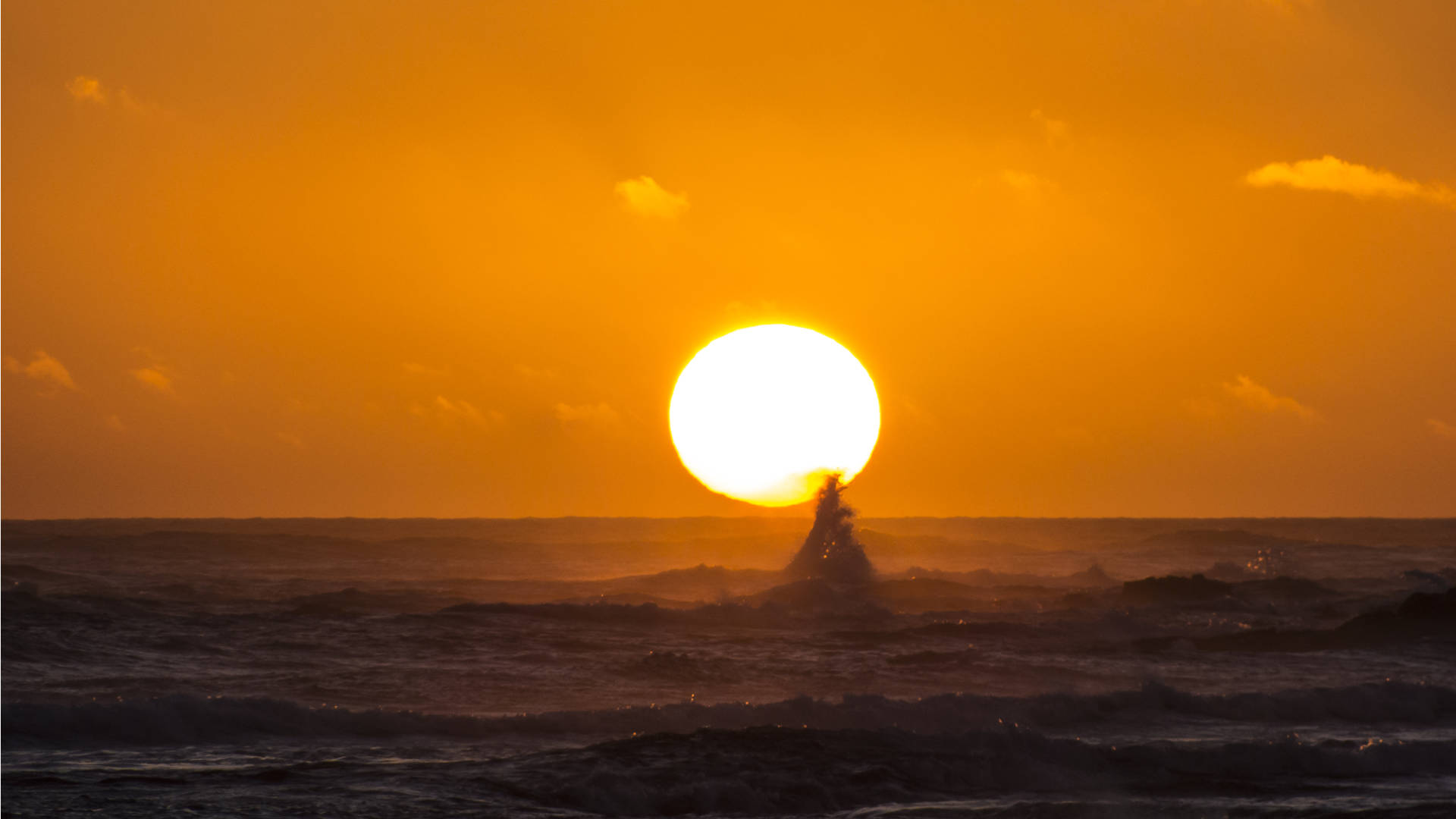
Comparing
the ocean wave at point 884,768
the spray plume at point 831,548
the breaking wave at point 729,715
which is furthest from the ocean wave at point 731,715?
the spray plume at point 831,548

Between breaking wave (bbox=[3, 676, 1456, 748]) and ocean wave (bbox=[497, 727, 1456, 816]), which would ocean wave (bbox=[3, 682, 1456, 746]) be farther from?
ocean wave (bbox=[497, 727, 1456, 816])

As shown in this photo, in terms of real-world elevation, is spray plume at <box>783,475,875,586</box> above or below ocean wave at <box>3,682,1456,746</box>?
above

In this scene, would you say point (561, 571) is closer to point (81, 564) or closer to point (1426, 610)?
point (81, 564)

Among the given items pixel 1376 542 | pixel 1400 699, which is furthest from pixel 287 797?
pixel 1376 542

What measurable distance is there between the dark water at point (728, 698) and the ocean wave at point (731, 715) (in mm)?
58

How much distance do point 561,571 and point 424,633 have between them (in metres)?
29.7

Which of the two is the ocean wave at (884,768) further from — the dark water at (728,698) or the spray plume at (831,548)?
the spray plume at (831,548)

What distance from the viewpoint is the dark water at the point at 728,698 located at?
1605 cm

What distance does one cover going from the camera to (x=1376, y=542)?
96.6 m

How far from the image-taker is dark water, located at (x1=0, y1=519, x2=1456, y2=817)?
52.6 feet

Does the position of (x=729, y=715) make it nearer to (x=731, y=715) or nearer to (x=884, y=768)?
(x=731, y=715)

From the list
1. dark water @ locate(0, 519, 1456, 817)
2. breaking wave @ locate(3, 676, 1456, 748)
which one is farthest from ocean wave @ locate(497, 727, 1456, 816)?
breaking wave @ locate(3, 676, 1456, 748)

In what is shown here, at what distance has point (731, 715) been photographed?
20.8 meters

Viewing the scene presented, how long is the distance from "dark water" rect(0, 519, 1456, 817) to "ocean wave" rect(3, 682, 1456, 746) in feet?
0.19
